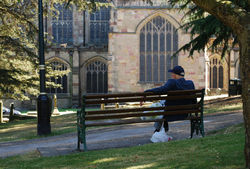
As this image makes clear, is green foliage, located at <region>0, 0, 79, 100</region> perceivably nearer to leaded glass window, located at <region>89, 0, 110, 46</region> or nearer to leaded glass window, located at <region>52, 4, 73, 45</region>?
leaded glass window, located at <region>52, 4, 73, 45</region>

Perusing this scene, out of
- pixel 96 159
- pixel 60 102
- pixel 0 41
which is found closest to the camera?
pixel 96 159

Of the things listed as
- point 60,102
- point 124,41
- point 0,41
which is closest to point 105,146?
point 0,41

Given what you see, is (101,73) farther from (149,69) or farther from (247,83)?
(247,83)

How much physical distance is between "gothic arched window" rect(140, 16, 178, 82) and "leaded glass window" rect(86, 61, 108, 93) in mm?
5777

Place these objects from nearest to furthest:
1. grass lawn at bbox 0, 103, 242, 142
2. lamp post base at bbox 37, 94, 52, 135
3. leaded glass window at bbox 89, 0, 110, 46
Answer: lamp post base at bbox 37, 94, 52, 135, grass lawn at bbox 0, 103, 242, 142, leaded glass window at bbox 89, 0, 110, 46

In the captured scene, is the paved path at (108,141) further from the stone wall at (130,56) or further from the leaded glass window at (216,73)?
the leaded glass window at (216,73)

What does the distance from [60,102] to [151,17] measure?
10.6m

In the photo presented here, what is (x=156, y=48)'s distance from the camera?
27.5 meters

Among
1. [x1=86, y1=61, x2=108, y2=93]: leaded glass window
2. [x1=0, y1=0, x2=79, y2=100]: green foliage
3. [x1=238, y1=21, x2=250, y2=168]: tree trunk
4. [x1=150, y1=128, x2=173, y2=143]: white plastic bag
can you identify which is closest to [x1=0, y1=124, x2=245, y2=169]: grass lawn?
[x1=238, y1=21, x2=250, y2=168]: tree trunk

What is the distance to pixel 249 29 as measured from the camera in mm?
4047

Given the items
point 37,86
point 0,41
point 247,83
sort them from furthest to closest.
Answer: point 37,86, point 0,41, point 247,83

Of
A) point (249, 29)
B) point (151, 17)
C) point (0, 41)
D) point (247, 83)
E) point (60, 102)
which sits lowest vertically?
point (60, 102)

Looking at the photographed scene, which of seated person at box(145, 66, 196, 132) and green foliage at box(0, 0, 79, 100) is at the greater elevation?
green foliage at box(0, 0, 79, 100)

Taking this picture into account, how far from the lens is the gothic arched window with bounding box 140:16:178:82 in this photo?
2727 cm
